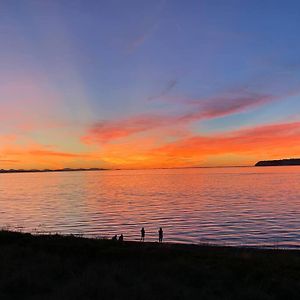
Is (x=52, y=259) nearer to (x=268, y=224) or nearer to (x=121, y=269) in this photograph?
(x=121, y=269)

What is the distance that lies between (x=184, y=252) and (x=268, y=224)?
89.4ft

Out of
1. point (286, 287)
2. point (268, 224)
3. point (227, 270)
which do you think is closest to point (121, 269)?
point (227, 270)

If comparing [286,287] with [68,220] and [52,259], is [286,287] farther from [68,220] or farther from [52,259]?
[68,220]

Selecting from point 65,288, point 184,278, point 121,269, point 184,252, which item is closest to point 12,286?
point 65,288

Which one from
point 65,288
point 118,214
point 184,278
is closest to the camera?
point 65,288

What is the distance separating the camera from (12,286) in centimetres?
1130

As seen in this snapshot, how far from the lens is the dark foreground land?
1054 centimetres

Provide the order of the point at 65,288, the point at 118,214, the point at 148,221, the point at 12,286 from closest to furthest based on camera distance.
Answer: the point at 65,288 → the point at 12,286 → the point at 148,221 → the point at 118,214

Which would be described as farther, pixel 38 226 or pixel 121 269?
pixel 38 226

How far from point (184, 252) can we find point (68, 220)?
32943mm

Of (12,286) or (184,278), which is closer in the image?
(12,286)

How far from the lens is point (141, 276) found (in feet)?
40.5

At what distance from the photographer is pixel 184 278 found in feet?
41.5

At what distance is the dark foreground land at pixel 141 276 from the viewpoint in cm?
1054
